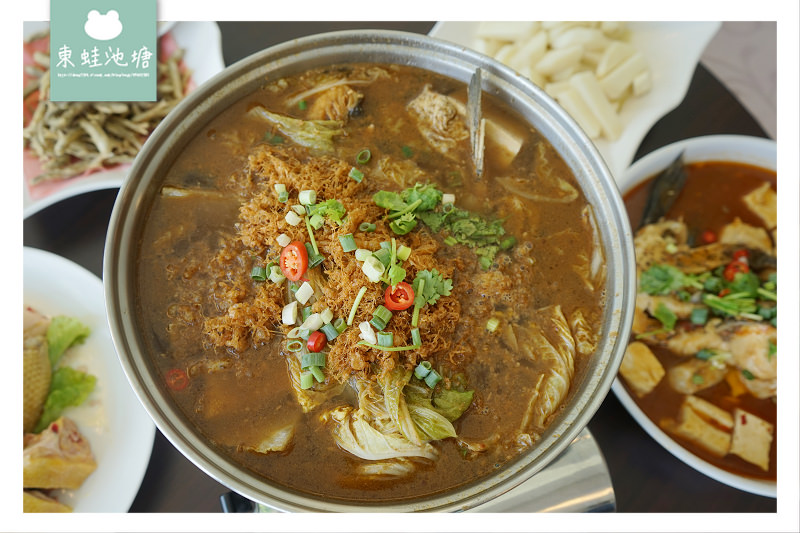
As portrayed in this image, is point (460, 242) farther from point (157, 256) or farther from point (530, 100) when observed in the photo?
point (157, 256)

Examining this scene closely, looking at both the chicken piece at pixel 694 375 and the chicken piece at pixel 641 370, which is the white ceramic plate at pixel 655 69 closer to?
the chicken piece at pixel 641 370

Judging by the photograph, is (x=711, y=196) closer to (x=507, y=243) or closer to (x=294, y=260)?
(x=507, y=243)

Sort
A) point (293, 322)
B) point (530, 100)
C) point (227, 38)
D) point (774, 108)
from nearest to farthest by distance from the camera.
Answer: point (293, 322) < point (530, 100) < point (227, 38) < point (774, 108)

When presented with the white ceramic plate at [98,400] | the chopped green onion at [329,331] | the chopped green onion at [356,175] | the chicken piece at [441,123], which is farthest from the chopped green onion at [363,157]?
the white ceramic plate at [98,400]

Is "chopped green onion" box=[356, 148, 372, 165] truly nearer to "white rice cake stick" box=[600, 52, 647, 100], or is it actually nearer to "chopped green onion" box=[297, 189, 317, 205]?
"chopped green onion" box=[297, 189, 317, 205]

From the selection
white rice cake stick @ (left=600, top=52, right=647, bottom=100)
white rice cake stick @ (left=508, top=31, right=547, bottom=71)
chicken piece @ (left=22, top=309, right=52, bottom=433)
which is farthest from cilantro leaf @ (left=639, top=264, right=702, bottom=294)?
chicken piece @ (left=22, top=309, right=52, bottom=433)
